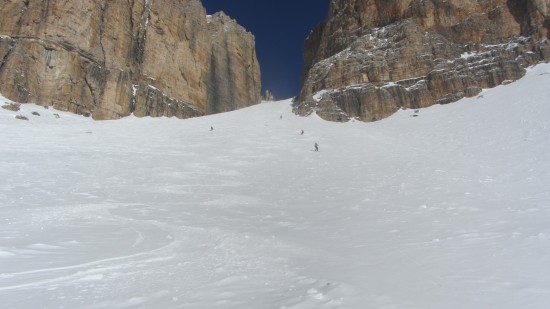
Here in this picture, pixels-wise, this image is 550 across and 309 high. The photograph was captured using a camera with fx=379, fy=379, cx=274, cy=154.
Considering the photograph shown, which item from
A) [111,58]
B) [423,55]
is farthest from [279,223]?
[111,58]

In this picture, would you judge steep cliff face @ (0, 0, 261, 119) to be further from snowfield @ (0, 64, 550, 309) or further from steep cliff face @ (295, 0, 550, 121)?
steep cliff face @ (295, 0, 550, 121)

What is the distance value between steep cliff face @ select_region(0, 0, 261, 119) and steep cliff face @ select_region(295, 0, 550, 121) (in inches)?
832

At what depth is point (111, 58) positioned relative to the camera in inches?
2031

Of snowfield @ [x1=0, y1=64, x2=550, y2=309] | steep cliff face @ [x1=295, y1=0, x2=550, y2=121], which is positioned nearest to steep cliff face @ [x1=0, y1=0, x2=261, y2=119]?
snowfield @ [x1=0, y1=64, x2=550, y2=309]

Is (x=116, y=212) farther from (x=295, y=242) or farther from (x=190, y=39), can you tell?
(x=190, y=39)

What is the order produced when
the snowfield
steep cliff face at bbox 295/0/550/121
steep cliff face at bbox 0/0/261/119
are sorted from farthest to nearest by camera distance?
steep cliff face at bbox 0/0/261/119 < steep cliff face at bbox 295/0/550/121 < the snowfield

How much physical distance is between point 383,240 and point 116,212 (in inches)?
317

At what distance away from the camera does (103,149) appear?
24891 mm

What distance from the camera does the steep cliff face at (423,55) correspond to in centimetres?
4403

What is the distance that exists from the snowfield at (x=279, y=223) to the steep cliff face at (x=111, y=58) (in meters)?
18.1

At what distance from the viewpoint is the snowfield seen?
5.47 metres

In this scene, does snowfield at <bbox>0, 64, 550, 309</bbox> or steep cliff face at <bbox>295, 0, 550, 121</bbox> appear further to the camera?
steep cliff face at <bbox>295, 0, 550, 121</bbox>

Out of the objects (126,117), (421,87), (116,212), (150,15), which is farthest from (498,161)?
(150,15)

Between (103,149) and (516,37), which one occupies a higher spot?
(516,37)
